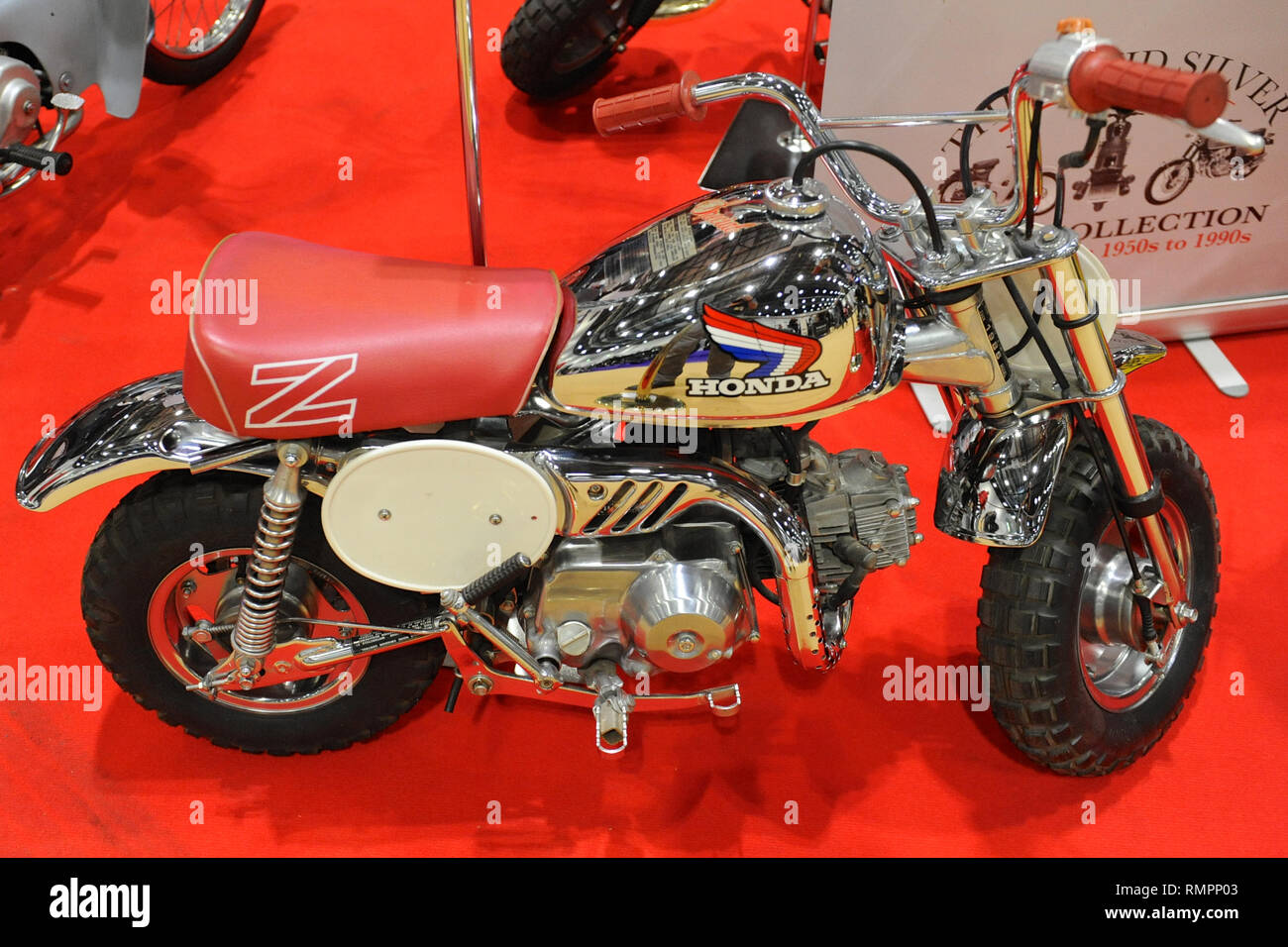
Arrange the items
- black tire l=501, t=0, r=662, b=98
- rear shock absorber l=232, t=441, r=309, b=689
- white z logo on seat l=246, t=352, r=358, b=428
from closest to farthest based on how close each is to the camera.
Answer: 1. white z logo on seat l=246, t=352, r=358, b=428
2. rear shock absorber l=232, t=441, r=309, b=689
3. black tire l=501, t=0, r=662, b=98

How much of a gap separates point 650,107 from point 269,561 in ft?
2.95

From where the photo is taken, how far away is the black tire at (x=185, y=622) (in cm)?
182

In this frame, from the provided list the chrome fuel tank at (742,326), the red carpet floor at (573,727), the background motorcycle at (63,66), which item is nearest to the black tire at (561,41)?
the red carpet floor at (573,727)

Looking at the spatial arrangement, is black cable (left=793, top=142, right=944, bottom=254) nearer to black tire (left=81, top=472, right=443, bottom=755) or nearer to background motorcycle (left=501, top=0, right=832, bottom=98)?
black tire (left=81, top=472, right=443, bottom=755)

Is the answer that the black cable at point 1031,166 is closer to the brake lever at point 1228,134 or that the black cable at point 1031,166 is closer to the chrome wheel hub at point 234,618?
the brake lever at point 1228,134

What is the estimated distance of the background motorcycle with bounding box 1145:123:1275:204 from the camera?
275 cm

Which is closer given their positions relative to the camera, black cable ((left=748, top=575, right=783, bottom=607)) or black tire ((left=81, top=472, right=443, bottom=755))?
black tire ((left=81, top=472, right=443, bottom=755))

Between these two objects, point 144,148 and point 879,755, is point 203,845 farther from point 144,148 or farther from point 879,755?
point 144,148

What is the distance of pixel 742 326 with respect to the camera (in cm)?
155

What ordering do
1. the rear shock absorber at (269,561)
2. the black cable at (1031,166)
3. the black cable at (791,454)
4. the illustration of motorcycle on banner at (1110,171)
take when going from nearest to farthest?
the black cable at (1031,166) → the rear shock absorber at (269,561) → the black cable at (791,454) → the illustration of motorcycle on banner at (1110,171)

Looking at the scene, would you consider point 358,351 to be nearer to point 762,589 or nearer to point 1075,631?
point 762,589

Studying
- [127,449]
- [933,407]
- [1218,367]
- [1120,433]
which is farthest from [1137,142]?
[127,449]

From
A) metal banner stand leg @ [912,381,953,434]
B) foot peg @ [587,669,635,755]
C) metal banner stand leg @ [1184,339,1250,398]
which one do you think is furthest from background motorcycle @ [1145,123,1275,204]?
foot peg @ [587,669,635,755]

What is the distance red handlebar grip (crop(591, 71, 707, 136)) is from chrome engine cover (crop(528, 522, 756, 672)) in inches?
25.1
